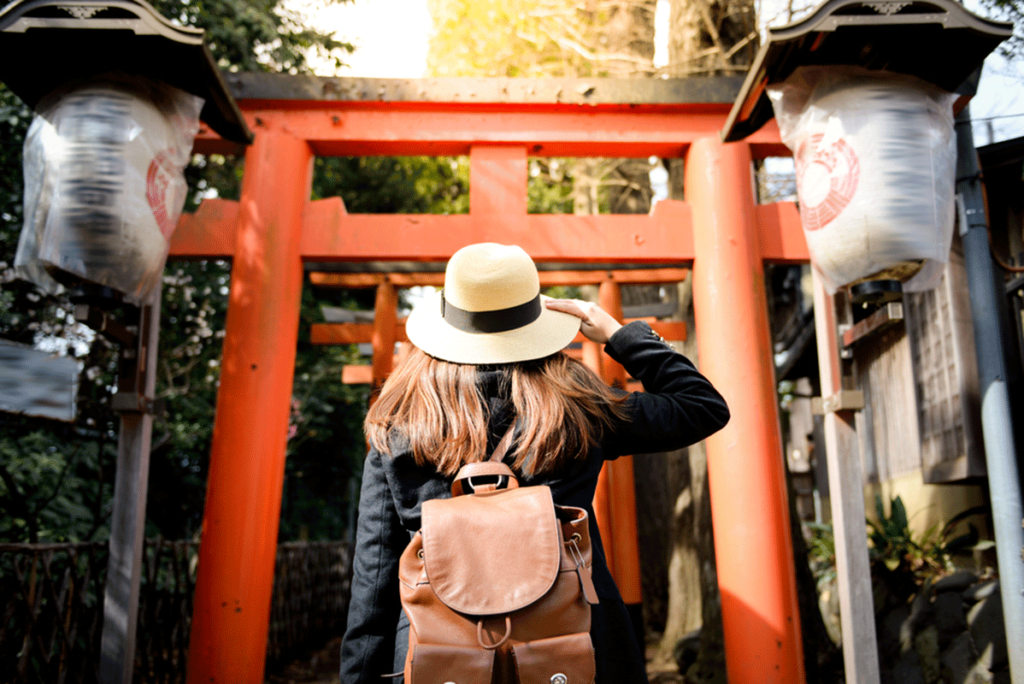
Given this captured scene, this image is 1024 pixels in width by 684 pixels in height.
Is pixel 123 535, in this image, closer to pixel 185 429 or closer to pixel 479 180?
pixel 479 180

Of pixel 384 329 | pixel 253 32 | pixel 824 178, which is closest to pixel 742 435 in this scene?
pixel 824 178

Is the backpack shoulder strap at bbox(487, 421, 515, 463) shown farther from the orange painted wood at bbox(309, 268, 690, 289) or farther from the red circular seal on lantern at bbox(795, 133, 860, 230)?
the orange painted wood at bbox(309, 268, 690, 289)

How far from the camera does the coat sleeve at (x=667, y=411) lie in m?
1.62

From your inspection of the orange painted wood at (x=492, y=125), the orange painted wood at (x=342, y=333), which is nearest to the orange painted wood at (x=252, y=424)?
the orange painted wood at (x=492, y=125)

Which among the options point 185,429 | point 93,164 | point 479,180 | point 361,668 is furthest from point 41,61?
point 185,429

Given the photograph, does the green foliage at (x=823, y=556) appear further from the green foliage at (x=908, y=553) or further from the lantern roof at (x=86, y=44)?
the lantern roof at (x=86, y=44)

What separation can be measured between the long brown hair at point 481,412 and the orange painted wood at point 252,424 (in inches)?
85.1

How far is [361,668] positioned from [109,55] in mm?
2834

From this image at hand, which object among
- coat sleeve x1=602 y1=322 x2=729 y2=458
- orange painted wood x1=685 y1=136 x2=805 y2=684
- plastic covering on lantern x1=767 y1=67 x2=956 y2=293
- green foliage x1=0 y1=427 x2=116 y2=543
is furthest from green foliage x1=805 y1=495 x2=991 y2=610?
green foliage x1=0 y1=427 x2=116 y2=543

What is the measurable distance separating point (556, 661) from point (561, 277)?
117 inches

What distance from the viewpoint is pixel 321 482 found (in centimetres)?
1015

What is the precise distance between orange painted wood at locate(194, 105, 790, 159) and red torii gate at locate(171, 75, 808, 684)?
0.01 m

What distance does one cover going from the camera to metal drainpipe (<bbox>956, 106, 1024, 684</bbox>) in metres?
3.04

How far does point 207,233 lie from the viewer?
3.83 metres
